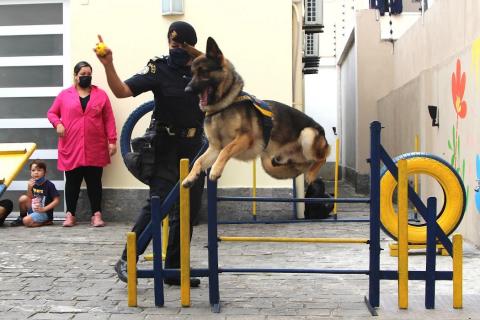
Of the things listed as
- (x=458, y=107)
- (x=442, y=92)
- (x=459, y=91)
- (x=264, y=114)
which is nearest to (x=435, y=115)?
(x=442, y=92)

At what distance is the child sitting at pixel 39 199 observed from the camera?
28.8ft

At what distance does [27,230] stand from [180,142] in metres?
4.16

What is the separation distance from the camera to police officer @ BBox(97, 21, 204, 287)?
15.3ft

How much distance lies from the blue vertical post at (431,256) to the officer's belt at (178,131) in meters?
1.80

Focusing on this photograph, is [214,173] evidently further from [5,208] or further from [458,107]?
[5,208]

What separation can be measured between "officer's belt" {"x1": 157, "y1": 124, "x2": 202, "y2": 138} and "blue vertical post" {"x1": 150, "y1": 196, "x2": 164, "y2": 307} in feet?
1.95

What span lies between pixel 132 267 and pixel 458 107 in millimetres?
4762

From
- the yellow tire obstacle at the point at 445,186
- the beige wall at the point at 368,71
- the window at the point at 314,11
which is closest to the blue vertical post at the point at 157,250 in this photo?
the yellow tire obstacle at the point at 445,186

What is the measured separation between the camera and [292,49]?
8828 millimetres

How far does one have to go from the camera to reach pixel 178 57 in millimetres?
4754

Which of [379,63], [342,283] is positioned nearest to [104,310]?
[342,283]

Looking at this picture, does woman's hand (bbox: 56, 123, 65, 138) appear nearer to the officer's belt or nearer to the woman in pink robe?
the woman in pink robe

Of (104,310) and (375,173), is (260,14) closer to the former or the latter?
(375,173)

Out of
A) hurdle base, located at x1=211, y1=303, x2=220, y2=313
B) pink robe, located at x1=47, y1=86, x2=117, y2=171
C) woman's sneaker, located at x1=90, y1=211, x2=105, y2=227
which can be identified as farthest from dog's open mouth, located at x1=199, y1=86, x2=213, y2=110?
woman's sneaker, located at x1=90, y1=211, x2=105, y2=227
